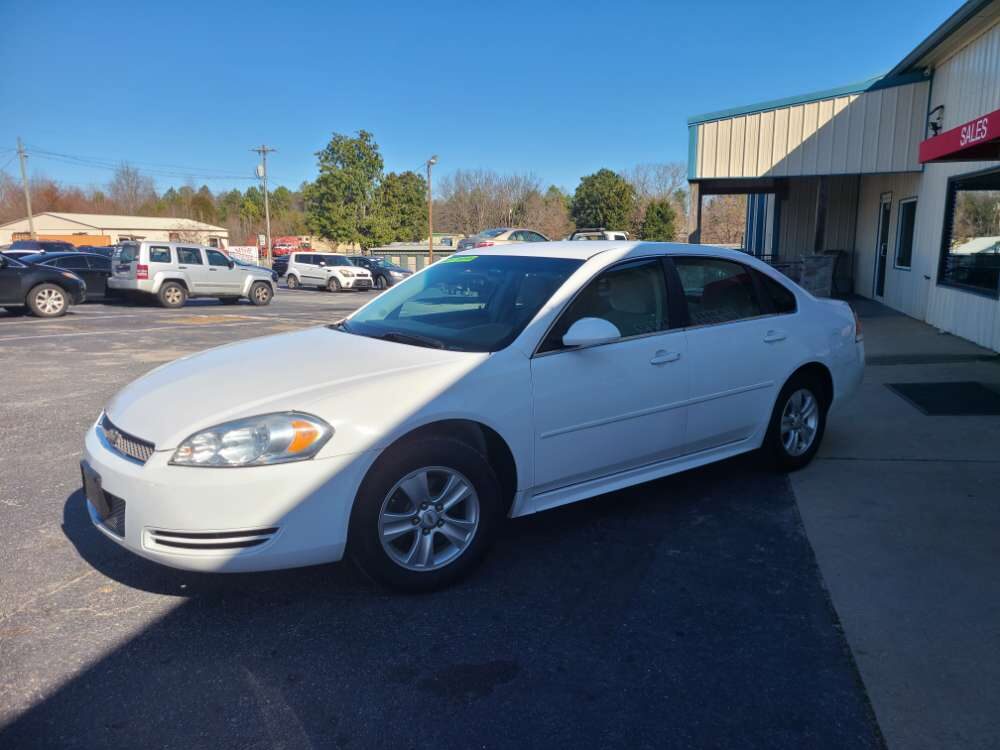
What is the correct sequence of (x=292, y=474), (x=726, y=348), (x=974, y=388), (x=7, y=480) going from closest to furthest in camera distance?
(x=292, y=474)
(x=726, y=348)
(x=7, y=480)
(x=974, y=388)

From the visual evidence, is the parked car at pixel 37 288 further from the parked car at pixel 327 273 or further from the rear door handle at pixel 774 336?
the rear door handle at pixel 774 336

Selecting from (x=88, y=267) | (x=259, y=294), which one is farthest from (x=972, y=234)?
(x=88, y=267)

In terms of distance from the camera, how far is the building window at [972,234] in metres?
9.78

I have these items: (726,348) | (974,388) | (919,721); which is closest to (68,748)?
(919,721)

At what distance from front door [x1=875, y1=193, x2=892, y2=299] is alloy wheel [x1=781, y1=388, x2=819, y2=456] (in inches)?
479

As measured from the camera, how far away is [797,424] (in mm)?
5031

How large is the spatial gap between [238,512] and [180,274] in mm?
18241

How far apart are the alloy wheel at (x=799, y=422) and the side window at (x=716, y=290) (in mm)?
674

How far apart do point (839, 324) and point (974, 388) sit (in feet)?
10.6

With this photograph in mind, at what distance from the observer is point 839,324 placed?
17.2ft

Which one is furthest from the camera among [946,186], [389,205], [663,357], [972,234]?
[389,205]

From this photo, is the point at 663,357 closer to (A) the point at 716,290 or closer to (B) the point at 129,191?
(A) the point at 716,290

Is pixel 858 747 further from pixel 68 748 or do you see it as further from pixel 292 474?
pixel 68 748

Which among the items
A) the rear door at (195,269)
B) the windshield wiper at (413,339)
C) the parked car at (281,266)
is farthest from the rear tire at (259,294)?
the parked car at (281,266)
